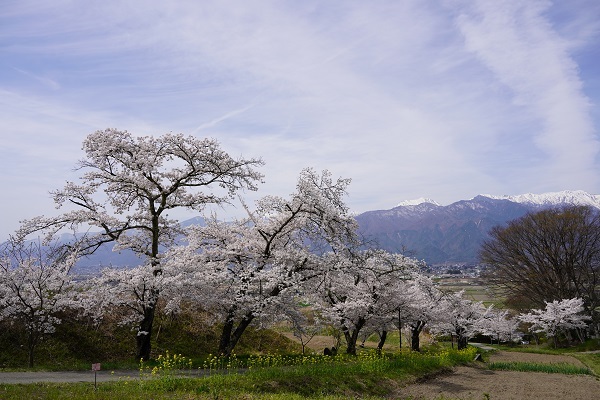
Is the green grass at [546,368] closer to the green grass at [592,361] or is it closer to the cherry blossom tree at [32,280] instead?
the green grass at [592,361]

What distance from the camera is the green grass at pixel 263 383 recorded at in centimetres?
930

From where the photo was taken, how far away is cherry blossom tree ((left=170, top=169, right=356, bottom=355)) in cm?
1580

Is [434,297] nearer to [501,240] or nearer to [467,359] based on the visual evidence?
[467,359]

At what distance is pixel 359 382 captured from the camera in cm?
1419

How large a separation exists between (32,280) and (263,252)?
8.83m

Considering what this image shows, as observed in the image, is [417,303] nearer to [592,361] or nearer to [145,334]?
[592,361]

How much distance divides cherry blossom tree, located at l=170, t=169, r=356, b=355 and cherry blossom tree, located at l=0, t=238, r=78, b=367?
420cm

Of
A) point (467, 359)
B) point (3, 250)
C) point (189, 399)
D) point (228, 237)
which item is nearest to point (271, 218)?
point (228, 237)

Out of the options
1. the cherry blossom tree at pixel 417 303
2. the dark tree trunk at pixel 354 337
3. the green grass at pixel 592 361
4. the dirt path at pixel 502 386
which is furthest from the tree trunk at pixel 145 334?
the green grass at pixel 592 361

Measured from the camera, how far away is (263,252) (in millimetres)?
17594

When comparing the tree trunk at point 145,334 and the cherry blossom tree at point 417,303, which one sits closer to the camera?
the tree trunk at point 145,334

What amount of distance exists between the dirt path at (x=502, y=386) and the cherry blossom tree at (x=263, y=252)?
6.22m

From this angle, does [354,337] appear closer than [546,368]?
Yes

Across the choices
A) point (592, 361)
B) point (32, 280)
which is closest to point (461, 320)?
point (592, 361)
